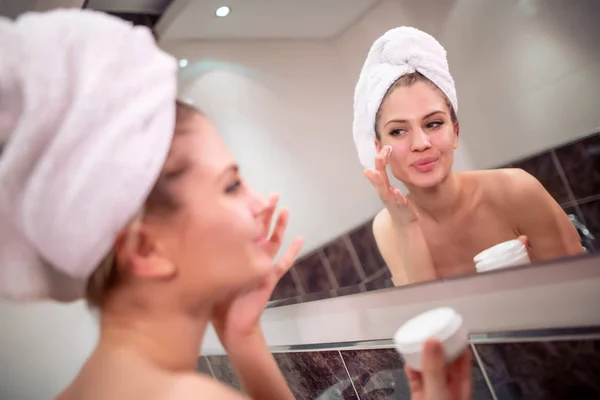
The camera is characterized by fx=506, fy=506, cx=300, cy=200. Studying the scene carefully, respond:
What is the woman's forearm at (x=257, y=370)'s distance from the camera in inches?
30.0

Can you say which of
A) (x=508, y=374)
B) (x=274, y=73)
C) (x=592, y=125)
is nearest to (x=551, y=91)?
(x=592, y=125)

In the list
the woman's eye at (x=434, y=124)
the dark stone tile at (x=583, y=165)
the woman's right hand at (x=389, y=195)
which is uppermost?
the woman's eye at (x=434, y=124)

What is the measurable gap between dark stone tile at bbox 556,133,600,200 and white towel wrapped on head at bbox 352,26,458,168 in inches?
6.5

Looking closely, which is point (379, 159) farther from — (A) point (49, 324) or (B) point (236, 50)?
(A) point (49, 324)

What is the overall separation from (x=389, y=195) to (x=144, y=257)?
15.3 inches

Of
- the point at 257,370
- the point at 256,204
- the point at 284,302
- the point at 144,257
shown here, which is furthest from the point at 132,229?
the point at 284,302

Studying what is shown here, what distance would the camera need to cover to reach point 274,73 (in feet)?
3.30

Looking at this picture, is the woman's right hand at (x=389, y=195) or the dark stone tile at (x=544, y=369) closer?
the dark stone tile at (x=544, y=369)

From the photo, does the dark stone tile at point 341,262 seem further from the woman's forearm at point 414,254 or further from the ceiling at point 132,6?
the ceiling at point 132,6

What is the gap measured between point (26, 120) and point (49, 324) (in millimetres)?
483

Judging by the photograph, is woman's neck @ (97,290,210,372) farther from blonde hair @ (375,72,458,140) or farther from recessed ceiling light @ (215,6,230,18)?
recessed ceiling light @ (215,6,230,18)

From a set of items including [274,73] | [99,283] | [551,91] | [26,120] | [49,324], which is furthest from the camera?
[274,73]

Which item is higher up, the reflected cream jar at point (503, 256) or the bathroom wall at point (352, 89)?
the bathroom wall at point (352, 89)

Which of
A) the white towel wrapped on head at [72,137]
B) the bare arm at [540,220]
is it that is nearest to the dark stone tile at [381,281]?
the bare arm at [540,220]
